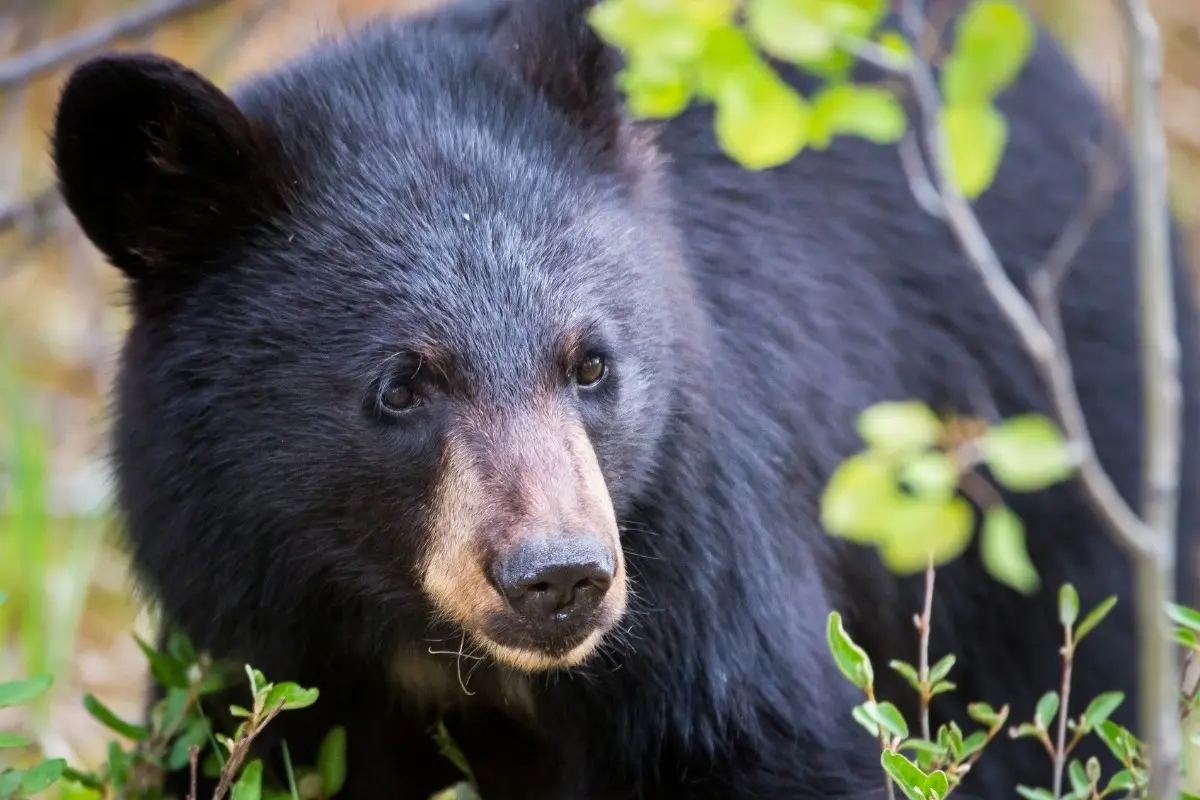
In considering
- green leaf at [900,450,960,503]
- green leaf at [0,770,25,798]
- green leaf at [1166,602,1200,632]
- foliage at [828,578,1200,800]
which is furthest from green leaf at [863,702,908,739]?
green leaf at [0,770,25,798]

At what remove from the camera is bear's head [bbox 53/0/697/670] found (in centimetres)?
337

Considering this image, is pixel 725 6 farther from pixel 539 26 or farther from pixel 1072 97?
pixel 1072 97

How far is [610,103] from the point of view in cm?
379

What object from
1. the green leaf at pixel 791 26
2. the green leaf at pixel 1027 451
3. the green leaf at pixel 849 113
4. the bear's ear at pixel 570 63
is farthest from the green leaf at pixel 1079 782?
the bear's ear at pixel 570 63

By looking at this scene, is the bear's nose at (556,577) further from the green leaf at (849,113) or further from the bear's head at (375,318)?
the green leaf at (849,113)

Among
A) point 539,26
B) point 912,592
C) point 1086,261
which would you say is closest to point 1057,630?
point 912,592

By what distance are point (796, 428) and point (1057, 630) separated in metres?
1.26

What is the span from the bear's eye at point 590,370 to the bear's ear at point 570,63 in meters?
0.53

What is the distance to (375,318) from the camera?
3449mm

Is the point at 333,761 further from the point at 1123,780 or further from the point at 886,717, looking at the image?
the point at 1123,780

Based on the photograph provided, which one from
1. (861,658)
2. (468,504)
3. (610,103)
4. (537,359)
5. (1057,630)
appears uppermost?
(610,103)

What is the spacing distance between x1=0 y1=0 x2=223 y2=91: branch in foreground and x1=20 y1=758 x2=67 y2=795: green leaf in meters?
3.24

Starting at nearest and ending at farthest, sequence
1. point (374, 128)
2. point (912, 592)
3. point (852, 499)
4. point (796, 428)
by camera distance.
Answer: point (852, 499) < point (374, 128) < point (796, 428) < point (912, 592)

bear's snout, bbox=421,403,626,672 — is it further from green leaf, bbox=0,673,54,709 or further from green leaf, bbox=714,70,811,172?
green leaf, bbox=714,70,811,172
